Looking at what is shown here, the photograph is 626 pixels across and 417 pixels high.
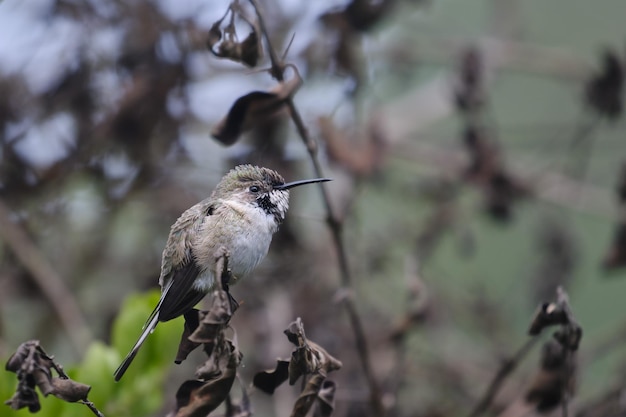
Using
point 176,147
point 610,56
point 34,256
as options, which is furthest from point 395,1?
point 34,256

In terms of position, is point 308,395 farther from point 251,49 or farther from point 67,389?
point 251,49

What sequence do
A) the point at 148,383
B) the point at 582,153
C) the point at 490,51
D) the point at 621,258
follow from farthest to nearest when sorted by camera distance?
1. the point at 490,51
2. the point at 582,153
3. the point at 621,258
4. the point at 148,383

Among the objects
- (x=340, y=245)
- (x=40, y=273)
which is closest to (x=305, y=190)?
(x=40, y=273)

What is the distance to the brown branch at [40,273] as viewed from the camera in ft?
15.6

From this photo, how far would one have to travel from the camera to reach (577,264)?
612 cm

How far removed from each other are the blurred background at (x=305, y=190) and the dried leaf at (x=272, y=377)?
130 cm

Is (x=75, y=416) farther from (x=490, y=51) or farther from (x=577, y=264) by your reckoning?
(x=490, y=51)

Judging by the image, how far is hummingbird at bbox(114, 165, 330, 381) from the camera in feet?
8.12

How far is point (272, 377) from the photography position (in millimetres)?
2361

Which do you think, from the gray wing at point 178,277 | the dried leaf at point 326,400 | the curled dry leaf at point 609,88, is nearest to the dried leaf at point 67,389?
the gray wing at point 178,277

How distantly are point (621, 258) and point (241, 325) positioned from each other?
8.35ft

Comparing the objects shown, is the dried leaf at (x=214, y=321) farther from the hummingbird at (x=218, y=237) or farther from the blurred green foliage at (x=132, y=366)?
the blurred green foliage at (x=132, y=366)

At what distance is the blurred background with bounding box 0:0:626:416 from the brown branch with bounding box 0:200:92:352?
0.04 feet

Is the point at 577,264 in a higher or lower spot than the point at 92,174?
lower
